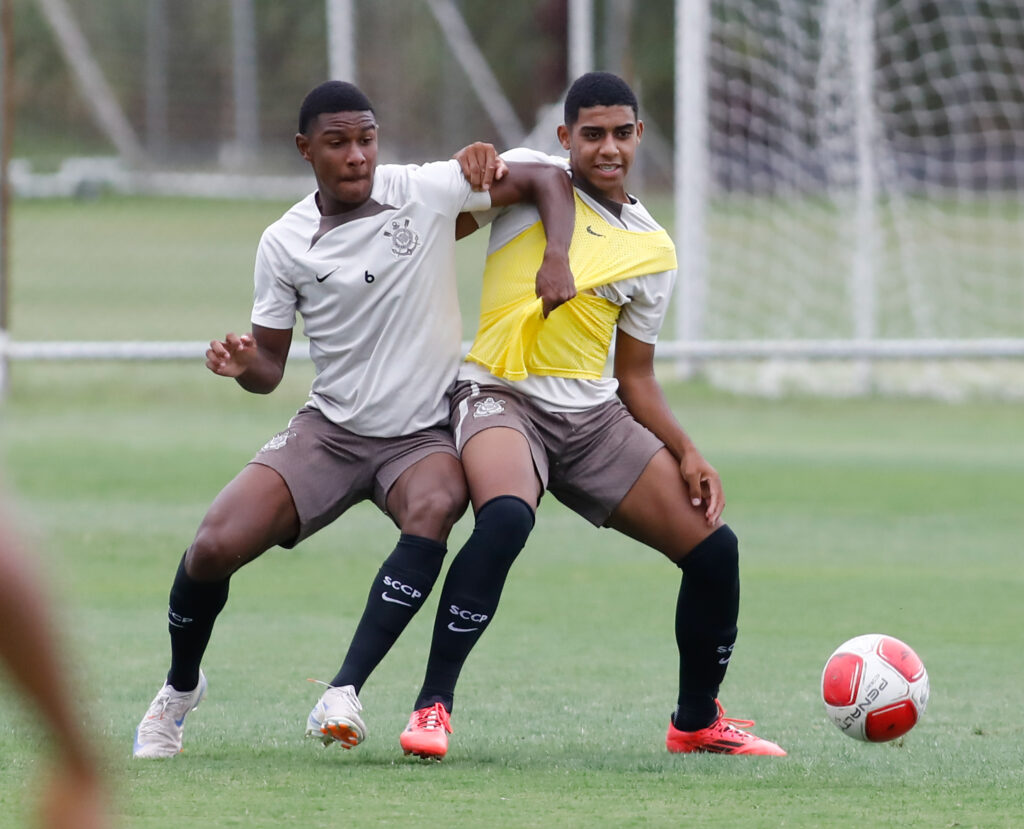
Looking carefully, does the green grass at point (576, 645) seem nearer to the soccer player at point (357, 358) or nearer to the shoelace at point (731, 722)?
the shoelace at point (731, 722)

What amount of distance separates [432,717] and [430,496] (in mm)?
630

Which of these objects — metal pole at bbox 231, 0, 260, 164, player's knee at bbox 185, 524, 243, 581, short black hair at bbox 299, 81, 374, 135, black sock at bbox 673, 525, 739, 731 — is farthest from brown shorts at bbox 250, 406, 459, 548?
metal pole at bbox 231, 0, 260, 164

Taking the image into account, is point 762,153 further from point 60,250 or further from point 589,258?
point 60,250

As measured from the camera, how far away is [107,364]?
63.4 ft

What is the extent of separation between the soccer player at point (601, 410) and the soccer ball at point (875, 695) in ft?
0.78

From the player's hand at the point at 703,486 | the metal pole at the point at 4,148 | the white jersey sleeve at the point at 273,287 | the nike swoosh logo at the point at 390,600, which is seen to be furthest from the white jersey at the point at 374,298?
the metal pole at the point at 4,148

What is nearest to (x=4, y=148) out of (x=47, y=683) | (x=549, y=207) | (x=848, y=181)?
(x=848, y=181)

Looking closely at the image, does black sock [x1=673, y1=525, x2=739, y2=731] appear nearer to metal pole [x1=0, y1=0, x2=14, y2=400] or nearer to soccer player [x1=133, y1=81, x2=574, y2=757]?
soccer player [x1=133, y1=81, x2=574, y2=757]

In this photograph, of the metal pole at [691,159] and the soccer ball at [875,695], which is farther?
the metal pole at [691,159]

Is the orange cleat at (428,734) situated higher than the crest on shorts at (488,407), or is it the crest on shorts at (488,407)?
the crest on shorts at (488,407)

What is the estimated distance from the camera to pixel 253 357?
514 cm

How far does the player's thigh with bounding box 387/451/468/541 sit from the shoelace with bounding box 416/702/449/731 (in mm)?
490

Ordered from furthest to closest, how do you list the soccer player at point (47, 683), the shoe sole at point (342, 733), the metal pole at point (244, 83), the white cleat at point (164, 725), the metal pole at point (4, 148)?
the metal pole at point (244, 83) < the metal pole at point (4, 148) < the white cleat at point (164, 725) < the shoe sole at point (342, 733) < the soccer player at point (47, 683)

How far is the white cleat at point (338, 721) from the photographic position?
4645 millimetres
